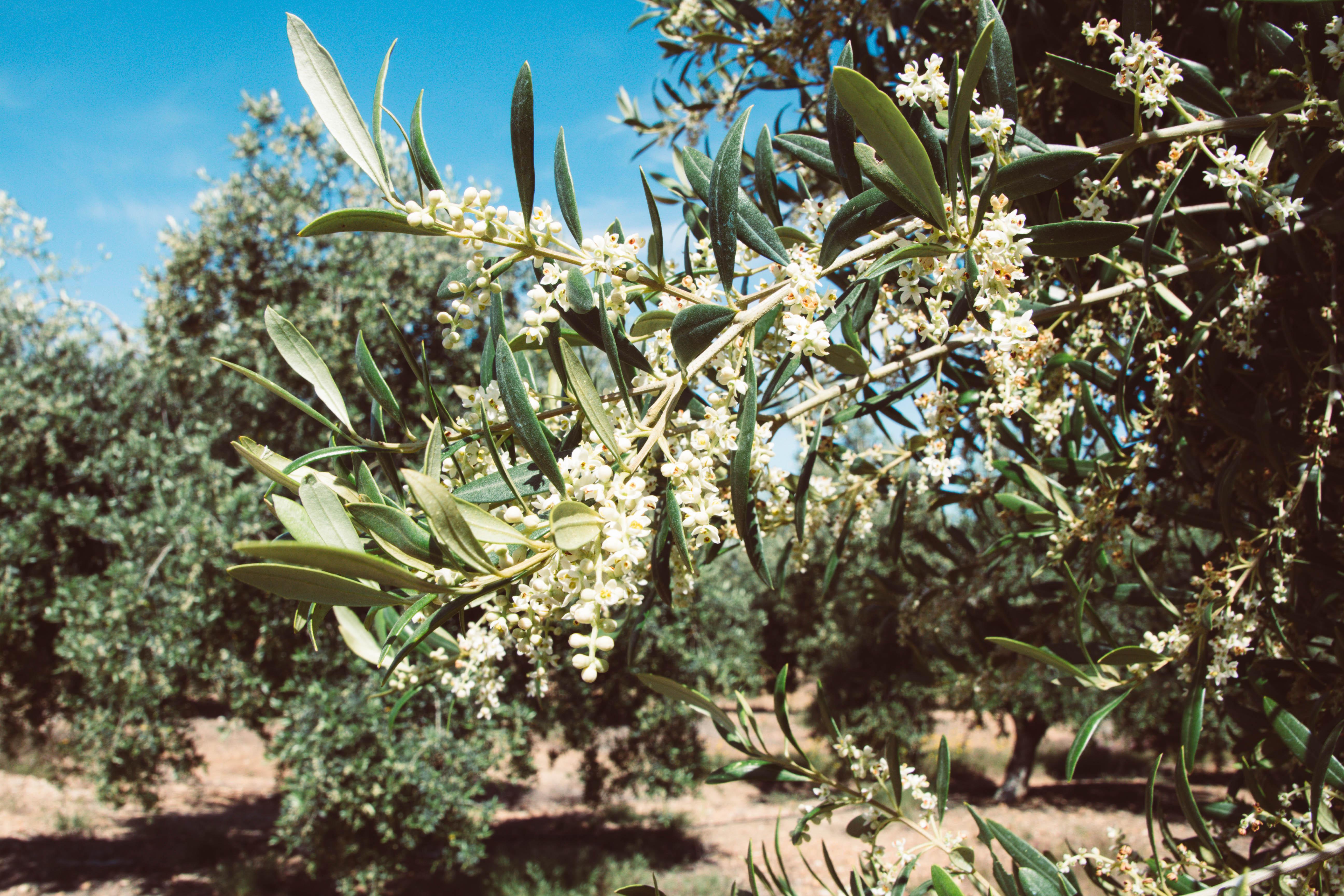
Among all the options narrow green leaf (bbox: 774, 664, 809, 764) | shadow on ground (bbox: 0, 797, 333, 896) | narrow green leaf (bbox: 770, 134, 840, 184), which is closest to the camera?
narrow green leaf (bbox: 770, 134, 840, 184)

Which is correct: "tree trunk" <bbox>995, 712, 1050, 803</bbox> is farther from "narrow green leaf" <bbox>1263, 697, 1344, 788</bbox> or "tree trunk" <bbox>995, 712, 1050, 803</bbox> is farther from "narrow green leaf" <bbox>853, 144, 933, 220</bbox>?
"narrow green leaf" <bbox>853, 144, 933, 220</bbox>

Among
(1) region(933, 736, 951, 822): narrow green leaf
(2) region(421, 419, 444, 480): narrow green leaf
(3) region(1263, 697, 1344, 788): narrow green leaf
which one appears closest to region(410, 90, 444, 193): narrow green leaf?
(2) region(421, 419, 444, 480): narrow green leaf

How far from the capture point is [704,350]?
0.89m

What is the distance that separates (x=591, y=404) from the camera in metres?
0.81

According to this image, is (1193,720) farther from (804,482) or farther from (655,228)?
(655,228)

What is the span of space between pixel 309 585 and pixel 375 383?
48cm

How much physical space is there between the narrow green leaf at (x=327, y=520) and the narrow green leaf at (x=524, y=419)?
189 millimetres

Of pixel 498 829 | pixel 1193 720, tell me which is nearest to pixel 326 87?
pixel 1193 720

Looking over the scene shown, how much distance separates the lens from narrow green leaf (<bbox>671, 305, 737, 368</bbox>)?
801 millimetres

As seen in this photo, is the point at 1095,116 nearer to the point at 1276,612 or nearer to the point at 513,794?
the point at 1276,612

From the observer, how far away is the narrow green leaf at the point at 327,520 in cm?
73

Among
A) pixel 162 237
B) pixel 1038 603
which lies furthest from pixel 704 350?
pixel 162 237

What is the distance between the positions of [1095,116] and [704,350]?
1467mm

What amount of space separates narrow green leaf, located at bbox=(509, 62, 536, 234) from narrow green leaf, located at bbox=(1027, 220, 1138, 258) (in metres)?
0.58
